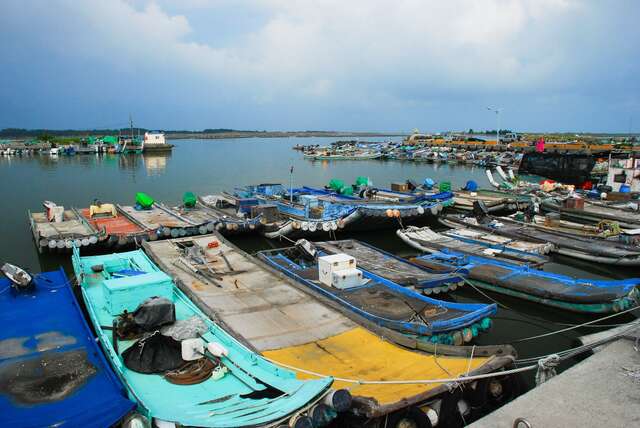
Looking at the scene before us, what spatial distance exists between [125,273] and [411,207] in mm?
16616

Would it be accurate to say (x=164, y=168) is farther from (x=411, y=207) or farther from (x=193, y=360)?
(x=193, y=360)

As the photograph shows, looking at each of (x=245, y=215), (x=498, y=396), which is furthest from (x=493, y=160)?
(x=498, y=396)

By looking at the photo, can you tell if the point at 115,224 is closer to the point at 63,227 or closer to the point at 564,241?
the point at 63,227

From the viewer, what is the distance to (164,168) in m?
70.1

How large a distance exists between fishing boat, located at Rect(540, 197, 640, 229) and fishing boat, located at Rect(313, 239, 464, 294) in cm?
1491

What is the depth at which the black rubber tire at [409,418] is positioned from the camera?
682 cm

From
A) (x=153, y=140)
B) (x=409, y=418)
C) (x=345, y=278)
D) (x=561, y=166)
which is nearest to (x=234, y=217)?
(x=345, y=278)

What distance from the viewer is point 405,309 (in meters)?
11.9

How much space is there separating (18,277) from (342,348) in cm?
985

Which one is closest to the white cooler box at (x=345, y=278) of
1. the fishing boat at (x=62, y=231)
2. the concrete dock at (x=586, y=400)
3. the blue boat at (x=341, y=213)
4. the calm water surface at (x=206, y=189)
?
the calm water surface at (x=206, y=189)

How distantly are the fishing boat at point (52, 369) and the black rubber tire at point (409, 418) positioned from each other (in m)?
4.15

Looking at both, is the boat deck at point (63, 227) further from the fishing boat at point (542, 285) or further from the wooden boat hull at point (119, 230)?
the fishing boat at point (542, 285)

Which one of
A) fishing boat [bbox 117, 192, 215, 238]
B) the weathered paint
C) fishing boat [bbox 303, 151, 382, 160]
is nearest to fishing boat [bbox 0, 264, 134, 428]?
the weathered paint

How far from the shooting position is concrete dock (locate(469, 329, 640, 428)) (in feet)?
14.5
